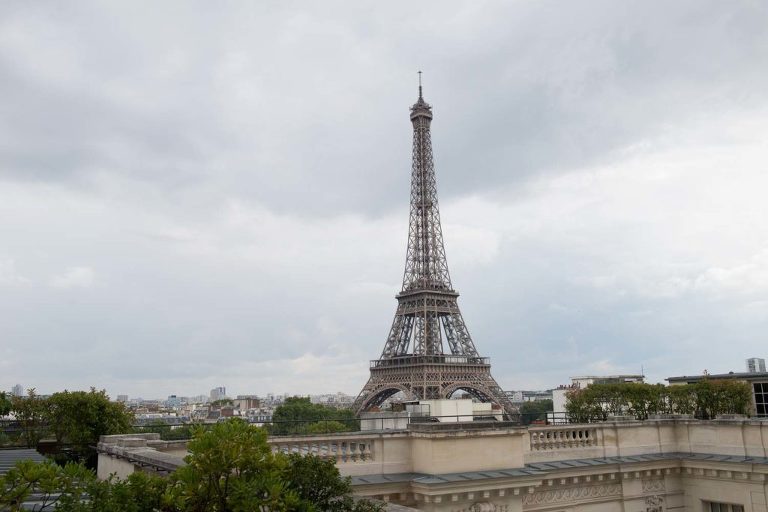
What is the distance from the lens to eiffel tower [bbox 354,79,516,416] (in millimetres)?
76250

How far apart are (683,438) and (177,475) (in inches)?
754

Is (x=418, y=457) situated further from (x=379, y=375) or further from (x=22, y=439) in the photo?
(x=379, y=375)

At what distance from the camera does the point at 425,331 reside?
80750 mm

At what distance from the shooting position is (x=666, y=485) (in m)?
19.8

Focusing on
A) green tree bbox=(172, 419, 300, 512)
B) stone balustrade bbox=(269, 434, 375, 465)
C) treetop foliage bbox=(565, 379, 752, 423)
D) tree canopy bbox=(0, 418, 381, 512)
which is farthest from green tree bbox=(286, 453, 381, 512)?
treetop foliage bbox=(565, 379, 752, 423)

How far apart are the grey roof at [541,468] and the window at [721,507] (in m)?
1.30

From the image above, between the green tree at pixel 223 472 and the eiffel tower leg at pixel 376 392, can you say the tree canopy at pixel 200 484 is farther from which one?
the eiffel tower leg at pixel 376 392

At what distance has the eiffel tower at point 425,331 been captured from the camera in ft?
250

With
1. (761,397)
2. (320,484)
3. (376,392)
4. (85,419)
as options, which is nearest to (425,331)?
(376,392)

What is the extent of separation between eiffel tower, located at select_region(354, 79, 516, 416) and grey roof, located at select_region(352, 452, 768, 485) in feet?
174

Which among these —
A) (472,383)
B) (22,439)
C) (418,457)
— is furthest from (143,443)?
(472,383)

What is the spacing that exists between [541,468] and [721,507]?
6.06m

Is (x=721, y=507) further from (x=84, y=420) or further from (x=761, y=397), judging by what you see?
(x=761, y=397)

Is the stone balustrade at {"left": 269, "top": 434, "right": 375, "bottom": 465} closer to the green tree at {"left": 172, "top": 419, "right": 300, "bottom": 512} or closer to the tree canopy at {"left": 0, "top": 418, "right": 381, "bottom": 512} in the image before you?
the tree canopy at {"left": 0, "top": 418, "right": 381, "bottom": 512}
